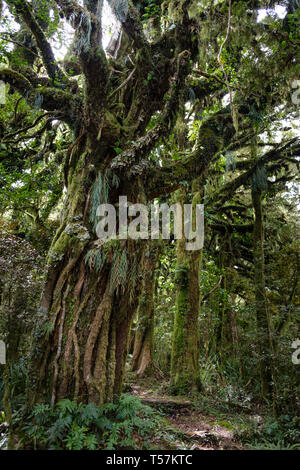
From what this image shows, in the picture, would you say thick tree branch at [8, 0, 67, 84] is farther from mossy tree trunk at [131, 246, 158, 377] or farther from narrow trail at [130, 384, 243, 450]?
narrow trail at [130, 384, 243, 450]

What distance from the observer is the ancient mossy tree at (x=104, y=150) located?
365 centimetres

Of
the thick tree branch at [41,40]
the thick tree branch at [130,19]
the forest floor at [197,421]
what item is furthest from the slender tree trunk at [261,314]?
the thick tree branch at [41,40]

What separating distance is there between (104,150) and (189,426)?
4342mm

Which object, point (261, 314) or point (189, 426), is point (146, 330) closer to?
point (261, 314)

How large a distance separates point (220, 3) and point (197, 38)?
0.86 metres

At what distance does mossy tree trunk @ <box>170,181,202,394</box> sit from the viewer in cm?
592

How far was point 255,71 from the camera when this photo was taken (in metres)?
5.17

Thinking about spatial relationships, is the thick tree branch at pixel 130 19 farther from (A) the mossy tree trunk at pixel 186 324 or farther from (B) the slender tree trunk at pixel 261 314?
(B) the slender tree trunk at pixel 261 314

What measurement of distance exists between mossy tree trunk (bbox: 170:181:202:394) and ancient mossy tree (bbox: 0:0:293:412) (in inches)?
93.8

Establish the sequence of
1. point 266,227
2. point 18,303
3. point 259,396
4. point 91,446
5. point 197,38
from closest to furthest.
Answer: point 91,446, point 18,303, point 197,38, point 259,396, point 266,227

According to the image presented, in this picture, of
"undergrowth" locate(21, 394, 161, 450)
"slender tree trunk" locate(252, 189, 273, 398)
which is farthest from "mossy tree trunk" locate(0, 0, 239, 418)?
"slender tree trunk" locate(252, 189, 273, 398)

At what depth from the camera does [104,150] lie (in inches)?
179

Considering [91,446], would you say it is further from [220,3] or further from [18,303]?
[220,3]

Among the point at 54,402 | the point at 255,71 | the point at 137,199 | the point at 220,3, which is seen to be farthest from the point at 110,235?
the point at 220,3
